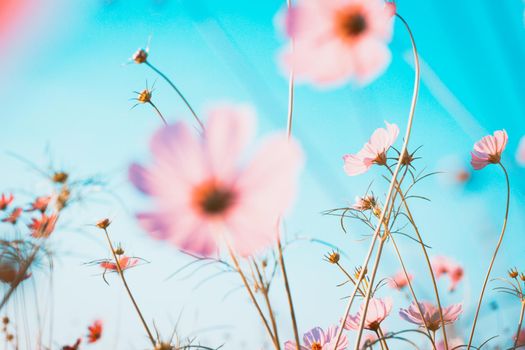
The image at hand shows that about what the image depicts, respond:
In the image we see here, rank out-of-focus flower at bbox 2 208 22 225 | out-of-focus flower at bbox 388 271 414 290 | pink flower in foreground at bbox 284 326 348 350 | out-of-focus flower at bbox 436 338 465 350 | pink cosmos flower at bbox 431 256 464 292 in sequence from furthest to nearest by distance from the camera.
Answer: pink cosmos flower at bbox 431 256 464 292
out-of-focus flower at bbox 2 208 22 225
pink flower in foreground at bbox 284 326 348 350
out-of-focus flower at bbox 436 338 465 350
out-of-focus flower at bbox 388 271 414 290

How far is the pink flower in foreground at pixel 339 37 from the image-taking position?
0.30 meters

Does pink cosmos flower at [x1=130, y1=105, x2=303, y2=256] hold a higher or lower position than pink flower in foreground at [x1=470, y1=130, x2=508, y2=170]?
lower

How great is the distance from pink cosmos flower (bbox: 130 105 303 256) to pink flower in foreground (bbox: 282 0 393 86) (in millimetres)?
85

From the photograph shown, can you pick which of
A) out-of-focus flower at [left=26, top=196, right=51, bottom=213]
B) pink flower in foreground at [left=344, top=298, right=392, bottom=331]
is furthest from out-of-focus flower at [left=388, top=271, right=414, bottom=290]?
out-of-focus flower at [left=26, top=196, right=51, bottom=213]

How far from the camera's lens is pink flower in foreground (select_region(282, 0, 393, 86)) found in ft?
0.98

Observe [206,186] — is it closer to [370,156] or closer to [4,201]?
[370,156]

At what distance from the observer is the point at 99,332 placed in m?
1.52

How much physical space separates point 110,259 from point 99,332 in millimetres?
946

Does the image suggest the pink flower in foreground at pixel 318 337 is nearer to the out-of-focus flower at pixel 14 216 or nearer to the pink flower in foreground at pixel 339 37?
the pink flower in foreground at pixel 339 37

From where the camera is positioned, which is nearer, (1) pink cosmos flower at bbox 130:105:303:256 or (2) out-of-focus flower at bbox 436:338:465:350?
(1) pink cosmos flower at bbox 130:105:303:256

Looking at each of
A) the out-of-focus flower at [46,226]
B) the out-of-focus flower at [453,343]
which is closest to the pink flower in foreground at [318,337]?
the out-of-focus flower at [453,343]

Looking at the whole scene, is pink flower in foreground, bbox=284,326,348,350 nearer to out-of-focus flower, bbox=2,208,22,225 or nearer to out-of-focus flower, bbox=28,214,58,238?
out-of-focus flower, bbox=28,214,58,238

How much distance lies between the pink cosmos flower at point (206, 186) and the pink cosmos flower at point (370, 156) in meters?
0.50

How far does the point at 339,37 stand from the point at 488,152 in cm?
67
